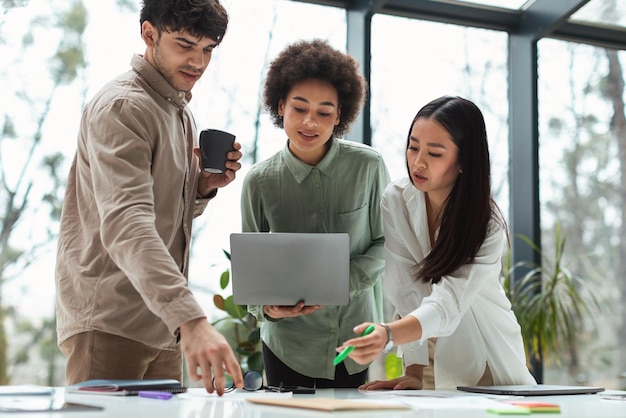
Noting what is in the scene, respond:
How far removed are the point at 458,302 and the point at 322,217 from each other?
59cm

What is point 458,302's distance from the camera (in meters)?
1.84

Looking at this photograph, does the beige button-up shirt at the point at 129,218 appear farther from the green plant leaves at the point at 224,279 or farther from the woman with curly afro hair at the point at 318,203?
the green plant leaves at the point at 224,279

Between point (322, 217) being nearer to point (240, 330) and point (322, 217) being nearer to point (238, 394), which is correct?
point (238, 394)

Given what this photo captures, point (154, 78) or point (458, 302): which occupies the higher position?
point (154, 78)

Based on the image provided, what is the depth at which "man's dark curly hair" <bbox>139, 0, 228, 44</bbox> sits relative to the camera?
184 cm

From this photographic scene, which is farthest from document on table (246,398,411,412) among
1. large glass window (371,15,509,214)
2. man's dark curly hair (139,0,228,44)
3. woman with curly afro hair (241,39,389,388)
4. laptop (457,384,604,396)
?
large glass window (371,15,509,214)

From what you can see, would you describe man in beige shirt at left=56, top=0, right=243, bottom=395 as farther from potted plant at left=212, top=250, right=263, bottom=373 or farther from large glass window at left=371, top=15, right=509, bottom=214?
large glass window at left=371, top=15, right=509, bottom=214

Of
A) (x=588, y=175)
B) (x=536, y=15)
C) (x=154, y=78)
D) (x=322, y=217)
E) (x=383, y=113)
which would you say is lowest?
(x=322, y=217)

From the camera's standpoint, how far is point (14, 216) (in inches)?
131

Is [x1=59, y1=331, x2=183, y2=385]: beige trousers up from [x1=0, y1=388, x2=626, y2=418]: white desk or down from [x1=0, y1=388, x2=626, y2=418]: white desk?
up

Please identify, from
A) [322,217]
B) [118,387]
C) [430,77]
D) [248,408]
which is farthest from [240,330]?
[248,408]

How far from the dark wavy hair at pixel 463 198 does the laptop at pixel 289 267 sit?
257mm

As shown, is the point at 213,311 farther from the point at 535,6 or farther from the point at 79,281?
the point at 535,6

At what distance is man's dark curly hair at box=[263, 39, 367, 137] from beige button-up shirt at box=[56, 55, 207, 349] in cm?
52
